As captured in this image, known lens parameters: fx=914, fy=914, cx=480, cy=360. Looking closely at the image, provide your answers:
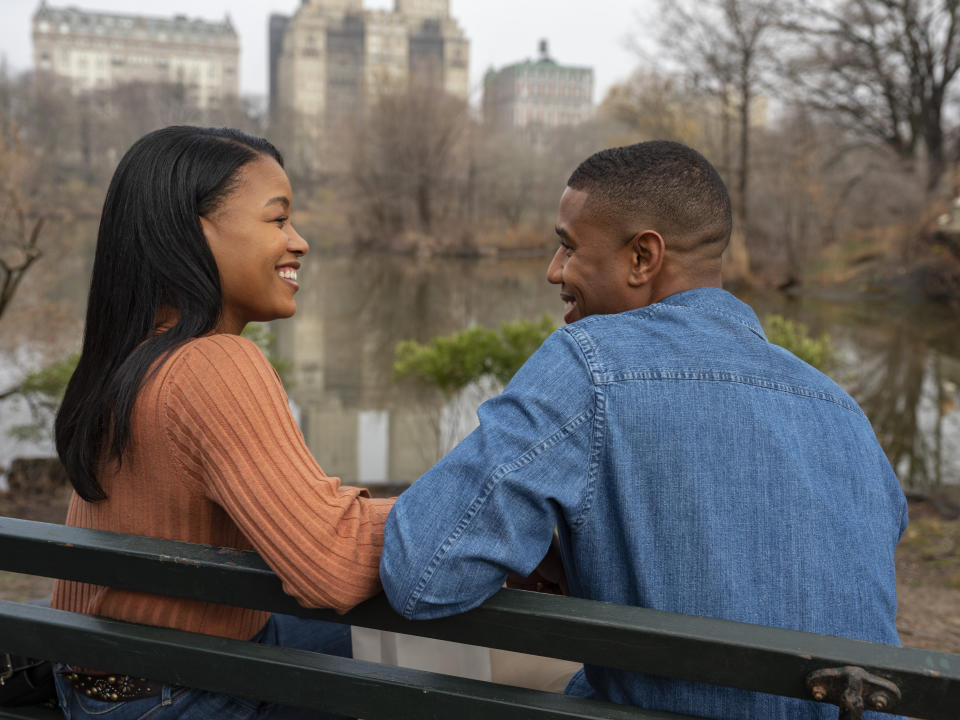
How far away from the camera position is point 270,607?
1330 millimetres

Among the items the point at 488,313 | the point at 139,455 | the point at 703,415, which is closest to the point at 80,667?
the point at 139,455

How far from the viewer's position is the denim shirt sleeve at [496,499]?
1170mm

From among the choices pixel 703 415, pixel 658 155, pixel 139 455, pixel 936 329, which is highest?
pixel 658 155

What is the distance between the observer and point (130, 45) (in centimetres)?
11719

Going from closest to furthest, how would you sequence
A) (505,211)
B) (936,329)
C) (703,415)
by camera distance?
(703,415) → (936,329) → (505,211)

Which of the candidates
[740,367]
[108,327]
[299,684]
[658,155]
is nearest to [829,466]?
[740,367]

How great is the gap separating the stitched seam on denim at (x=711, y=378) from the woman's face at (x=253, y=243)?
0.69 metres

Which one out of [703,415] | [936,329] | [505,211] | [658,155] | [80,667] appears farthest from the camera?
[505,211]

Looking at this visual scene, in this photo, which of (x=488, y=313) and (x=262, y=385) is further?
(x=488, y=313)

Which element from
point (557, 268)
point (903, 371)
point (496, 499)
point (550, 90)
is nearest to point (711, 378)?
point (496, 499)

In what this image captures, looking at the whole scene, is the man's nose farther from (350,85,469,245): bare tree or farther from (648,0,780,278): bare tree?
(350,85,469,245): bare tree

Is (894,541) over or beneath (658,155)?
beneath

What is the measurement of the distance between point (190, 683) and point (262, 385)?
46 centimetres

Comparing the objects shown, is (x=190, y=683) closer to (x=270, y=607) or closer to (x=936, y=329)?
(x=270, y=607)
